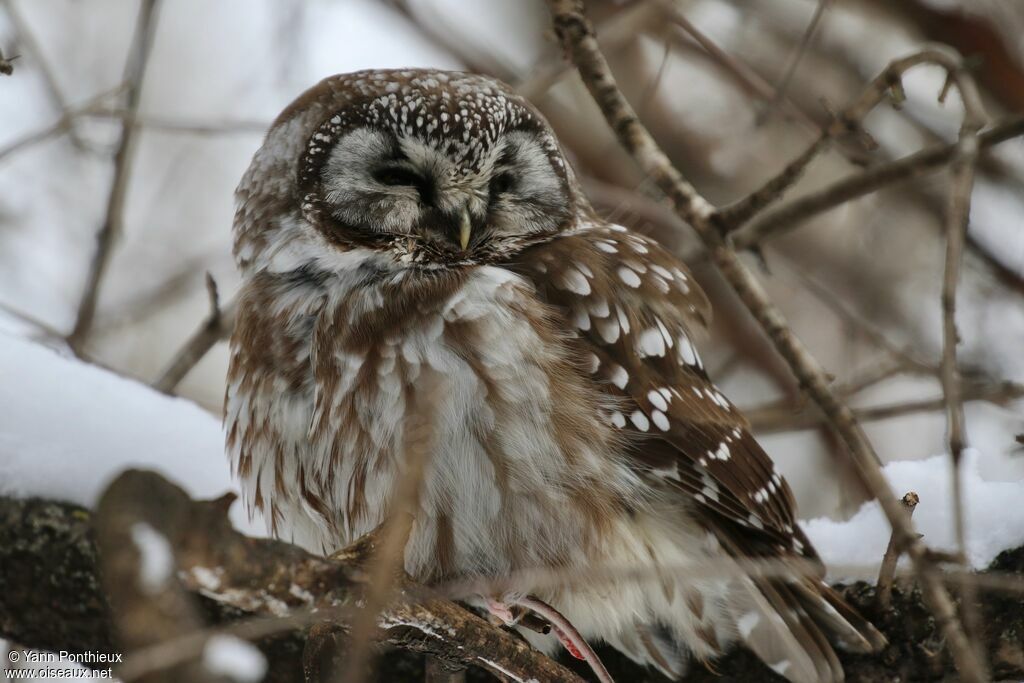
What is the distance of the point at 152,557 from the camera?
Answer: 1208mm

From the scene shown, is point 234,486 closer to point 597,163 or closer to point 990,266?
point 597,163

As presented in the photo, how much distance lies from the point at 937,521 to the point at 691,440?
703mm

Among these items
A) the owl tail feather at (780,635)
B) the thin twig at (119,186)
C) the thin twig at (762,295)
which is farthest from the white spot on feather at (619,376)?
the thin twig at (119,186)

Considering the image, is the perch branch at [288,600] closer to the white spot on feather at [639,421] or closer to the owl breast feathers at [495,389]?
the owl breast feathers at [495,389]

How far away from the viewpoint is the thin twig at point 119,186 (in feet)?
12.5

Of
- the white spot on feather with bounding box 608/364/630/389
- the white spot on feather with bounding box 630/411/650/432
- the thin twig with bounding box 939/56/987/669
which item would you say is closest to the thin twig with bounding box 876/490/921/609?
the thin twig with bounding box 939/56/987/669

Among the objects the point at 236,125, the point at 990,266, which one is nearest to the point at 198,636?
the point at 236,125

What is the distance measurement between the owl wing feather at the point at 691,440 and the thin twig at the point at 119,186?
1.67m

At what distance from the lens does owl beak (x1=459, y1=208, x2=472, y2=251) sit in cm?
300

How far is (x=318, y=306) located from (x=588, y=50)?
3.48 feet

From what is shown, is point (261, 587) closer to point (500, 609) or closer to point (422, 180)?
point (500, 609)

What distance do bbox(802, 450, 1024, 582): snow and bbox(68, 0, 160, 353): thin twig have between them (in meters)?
2.60

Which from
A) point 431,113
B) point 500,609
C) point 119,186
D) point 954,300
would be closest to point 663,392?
point 500,609

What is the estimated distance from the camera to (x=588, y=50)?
3043 millimetres
